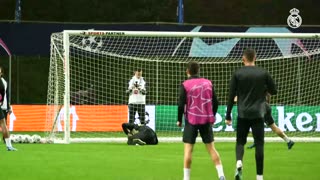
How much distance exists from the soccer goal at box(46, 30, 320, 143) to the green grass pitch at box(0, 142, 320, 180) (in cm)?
421

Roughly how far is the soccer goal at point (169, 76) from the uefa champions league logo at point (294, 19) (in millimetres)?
3806

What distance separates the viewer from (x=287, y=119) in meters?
22.5

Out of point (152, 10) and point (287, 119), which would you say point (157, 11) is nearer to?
point (152, 10)

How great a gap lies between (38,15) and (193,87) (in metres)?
23.2

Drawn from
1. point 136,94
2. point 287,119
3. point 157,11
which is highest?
point 157,11

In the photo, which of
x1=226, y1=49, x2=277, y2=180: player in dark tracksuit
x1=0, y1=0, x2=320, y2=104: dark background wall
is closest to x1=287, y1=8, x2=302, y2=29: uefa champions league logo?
x1=0, y1=0, x2=320, y2=104: dark background wall

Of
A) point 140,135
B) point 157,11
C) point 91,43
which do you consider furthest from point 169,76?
point 157,11

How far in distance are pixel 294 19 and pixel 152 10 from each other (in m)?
7.12

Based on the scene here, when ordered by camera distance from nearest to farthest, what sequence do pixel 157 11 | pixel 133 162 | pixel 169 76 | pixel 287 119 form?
pixel 133 162
pixel 287 119
pixel 169 76
pixel 157 11

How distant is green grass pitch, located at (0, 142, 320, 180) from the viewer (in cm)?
1134

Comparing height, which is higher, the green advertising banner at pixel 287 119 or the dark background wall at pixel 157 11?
the dark background wall at pixel 157 11

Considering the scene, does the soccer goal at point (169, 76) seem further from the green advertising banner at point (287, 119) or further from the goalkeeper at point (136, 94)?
the goalkeeper at point (136, 94)

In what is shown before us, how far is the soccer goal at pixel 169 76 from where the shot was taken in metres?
22.3

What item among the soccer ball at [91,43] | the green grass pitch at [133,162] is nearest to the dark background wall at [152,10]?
the soccer ball at [91,43]
